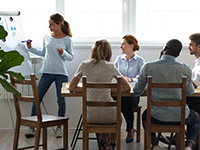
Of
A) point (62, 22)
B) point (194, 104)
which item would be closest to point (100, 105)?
point (194, 104)

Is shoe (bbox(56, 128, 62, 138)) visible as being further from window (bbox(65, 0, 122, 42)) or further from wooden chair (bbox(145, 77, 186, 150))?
wooden chair (bbox(145, 77, 186, 150))

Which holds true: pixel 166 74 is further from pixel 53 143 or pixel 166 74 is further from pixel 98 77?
pixel 53 143

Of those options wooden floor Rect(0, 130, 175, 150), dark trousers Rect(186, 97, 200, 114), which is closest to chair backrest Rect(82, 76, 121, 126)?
dark trousers Rect(186, 97, 200, 114)

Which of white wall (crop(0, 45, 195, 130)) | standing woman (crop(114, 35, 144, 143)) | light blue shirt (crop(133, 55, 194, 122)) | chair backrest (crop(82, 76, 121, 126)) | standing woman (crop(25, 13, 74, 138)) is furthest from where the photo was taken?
white wall (crop(0, 45, 195, 130))

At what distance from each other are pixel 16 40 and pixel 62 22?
573 millimetres

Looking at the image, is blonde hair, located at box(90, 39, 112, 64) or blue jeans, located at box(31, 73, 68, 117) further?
blue jeans, located at box(31, 73, 68, 117)

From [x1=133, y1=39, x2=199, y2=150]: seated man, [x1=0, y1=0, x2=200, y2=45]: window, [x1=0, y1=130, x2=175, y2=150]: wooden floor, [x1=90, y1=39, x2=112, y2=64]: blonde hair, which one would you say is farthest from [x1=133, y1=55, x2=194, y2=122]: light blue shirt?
[x1=0, y1=0, x2=200, y2=45]: window

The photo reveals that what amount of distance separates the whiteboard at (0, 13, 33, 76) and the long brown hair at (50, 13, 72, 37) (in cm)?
46

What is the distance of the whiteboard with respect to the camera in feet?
14.2

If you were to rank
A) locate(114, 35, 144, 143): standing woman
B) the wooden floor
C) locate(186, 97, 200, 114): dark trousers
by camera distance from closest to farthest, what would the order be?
locate(186, 97, 200, 114): dark trousers
the wooden floor
locate(114, 35, 144, 143): standing woman

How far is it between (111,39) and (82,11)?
0.51 m

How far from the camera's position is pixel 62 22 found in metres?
4.39

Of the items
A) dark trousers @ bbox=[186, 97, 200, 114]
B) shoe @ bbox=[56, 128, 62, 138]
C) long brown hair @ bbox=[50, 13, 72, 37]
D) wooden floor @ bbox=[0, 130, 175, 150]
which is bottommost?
wooden floor @ bbox=[0, 130, 175, 150]

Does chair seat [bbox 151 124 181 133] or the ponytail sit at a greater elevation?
the ponytail
